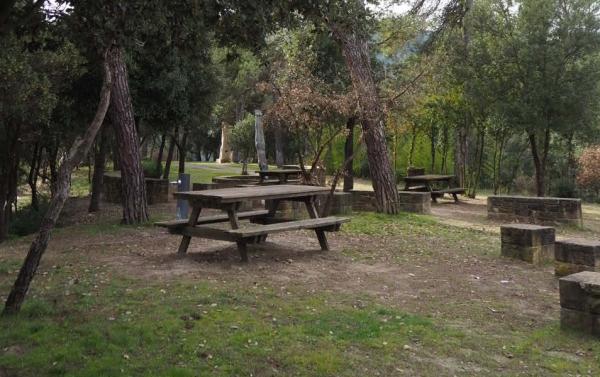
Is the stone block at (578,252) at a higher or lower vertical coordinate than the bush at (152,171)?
lower

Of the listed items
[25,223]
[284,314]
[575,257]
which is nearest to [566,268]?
[575,257]

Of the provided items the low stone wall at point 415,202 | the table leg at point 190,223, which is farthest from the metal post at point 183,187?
the low stone wall at point 415,202

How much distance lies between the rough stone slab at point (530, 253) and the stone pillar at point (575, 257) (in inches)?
36.5

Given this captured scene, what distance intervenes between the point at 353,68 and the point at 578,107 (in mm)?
7500

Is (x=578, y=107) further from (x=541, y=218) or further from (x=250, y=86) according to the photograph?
(x=250, y=86)

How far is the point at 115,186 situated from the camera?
16891 millimetres

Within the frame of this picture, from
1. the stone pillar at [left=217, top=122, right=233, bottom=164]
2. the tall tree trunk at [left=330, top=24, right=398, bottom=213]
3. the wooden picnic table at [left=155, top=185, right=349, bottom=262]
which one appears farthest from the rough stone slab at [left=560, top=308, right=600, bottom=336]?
the stone pillar at [left=217, top=122, right=233, bottom=164]

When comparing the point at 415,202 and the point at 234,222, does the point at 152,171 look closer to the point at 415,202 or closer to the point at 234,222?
the point at 415,202

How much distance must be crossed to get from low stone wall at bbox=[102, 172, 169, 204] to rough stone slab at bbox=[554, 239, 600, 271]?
11.2m

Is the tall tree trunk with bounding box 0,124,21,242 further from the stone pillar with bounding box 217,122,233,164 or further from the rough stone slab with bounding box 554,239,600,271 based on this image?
the stone pillar with bounding box 217,122,233,164

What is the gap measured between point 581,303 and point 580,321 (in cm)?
16

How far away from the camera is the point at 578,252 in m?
7.16

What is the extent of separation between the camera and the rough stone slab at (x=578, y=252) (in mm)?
6945

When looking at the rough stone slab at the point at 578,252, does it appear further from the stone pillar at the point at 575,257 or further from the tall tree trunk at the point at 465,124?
the tall tree trunk at the point at 465,124
